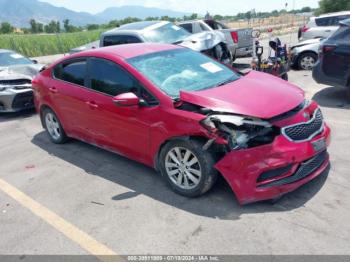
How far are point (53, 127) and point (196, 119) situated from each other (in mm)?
3286

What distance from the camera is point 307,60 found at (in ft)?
33.7

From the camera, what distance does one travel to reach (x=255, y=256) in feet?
9.54

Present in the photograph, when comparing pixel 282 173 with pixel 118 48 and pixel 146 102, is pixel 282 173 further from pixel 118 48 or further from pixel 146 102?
pixel 118 48

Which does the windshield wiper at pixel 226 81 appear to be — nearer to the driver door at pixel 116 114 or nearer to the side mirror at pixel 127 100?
the driver door at pixel 116 114

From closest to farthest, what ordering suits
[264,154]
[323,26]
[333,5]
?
[264,154], [323,26], [333,5]

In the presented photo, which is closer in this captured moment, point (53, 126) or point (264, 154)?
point (264, 154)

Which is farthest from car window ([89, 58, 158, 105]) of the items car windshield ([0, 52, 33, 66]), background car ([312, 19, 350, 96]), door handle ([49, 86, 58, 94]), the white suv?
the white suv

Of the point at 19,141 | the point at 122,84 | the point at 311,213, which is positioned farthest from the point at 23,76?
the point at 311,213

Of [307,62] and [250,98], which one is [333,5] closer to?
[307,62]

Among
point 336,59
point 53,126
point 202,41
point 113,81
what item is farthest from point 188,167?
point 202,41

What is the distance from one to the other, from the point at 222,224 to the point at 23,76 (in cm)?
656

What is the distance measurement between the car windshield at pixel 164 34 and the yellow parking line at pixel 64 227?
5.42 metres

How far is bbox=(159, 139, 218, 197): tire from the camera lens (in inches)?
142

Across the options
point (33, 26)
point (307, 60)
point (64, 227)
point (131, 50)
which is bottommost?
point (33, 26)
